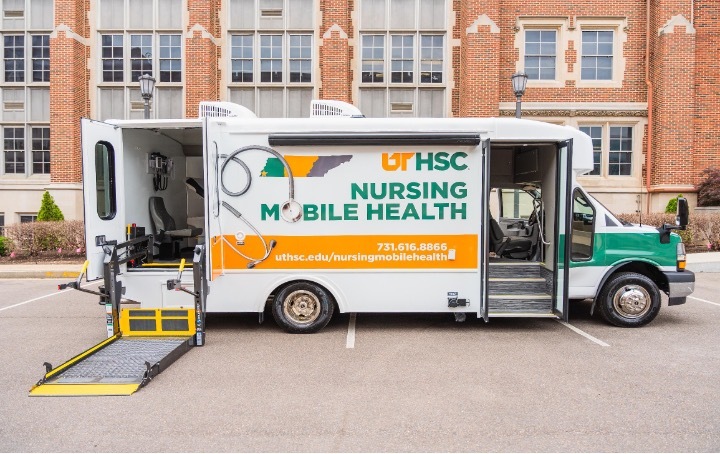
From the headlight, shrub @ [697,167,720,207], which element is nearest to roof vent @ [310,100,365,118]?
Answer: the headlight

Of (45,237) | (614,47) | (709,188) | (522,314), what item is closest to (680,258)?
(522,314)

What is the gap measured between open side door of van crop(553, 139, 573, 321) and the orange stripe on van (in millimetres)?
1157

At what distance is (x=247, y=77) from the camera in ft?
64.5

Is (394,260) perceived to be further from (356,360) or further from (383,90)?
(383,90)

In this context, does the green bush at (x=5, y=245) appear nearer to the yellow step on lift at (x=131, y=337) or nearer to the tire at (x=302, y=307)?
the yellow step on lift at (x=131, y=337)

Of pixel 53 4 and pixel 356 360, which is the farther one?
pixel 53 4

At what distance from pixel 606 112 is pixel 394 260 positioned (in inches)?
610

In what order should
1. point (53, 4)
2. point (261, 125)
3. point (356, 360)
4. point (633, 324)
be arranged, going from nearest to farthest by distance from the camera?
1. point (356, 360)
2. point (261, 125)
3. point (633, 324)
4. point (53, 4)

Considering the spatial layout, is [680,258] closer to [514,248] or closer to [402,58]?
[514,248]

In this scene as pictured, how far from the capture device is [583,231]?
24.3 feet

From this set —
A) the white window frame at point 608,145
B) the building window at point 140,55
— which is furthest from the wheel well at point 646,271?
the building window at point 140,55

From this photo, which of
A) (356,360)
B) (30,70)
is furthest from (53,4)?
(356,360)

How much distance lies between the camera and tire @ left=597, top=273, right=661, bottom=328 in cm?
738

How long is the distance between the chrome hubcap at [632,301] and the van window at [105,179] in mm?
7090
